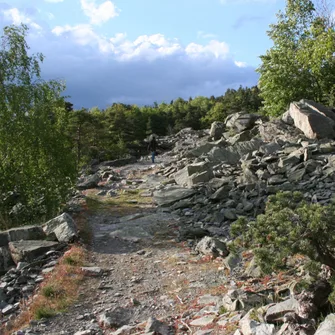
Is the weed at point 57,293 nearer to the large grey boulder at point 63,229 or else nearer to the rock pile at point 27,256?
the rock pile at point 27,256

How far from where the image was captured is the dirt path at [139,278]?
8.11 m

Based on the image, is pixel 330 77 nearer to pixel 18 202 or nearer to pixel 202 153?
pixel 202 153

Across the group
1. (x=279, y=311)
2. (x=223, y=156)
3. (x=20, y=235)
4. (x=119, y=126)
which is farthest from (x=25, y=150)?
(x=119, y=126)

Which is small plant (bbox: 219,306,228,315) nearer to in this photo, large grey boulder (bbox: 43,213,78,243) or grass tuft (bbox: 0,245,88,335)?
grass tuft (bbox: 0,245,88,335)

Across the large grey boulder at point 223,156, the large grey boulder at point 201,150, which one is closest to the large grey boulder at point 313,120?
the large grey boulder at point 223,156

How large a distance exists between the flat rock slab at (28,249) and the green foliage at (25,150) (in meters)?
4.32

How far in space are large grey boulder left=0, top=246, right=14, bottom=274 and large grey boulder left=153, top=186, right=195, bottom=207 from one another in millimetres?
7139

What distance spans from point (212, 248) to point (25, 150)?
9685 mm

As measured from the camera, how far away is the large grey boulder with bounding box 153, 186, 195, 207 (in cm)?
1798

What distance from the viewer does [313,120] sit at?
21953 mm

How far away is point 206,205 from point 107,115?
4561cm

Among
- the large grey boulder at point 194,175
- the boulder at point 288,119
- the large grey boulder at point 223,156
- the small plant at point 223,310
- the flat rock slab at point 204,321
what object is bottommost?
the flat rock slab at point 204,321

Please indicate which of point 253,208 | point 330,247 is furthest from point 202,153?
point 330,247

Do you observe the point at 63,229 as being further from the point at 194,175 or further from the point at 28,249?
the point at 194,175
